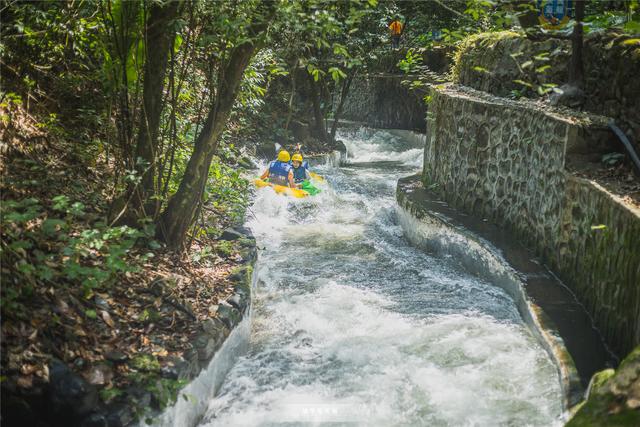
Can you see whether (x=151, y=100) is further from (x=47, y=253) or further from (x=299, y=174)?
(x=299, y=174)

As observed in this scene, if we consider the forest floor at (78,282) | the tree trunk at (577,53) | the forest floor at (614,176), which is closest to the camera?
the forest floor at (78,282)

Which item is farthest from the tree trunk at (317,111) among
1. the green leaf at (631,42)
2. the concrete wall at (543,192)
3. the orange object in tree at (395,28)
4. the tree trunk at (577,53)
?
the green leaf at (631,42)

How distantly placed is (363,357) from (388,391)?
2.09 ft

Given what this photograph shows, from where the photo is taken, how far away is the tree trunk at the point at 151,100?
206 inches

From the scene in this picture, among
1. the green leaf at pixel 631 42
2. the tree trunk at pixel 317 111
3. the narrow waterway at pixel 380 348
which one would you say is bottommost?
the narrow waterway at pixel 380 348

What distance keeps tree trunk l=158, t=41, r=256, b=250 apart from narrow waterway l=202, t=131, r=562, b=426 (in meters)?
1.31

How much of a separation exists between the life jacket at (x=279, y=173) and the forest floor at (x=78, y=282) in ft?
19.4

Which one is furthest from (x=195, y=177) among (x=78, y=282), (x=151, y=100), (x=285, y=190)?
(x=285, y=190)

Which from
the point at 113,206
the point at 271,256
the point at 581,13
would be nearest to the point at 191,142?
the point at 113,206

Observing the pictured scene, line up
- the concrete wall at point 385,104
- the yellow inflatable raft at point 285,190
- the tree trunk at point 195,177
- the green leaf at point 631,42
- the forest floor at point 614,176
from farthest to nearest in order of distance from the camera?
the concrete wall at point 385,104 < the yellow inflatable raft at point 285,190 < the green leaf at point 631,42 < the tree trunk at point 195,177 < the forest floor at point 614,176

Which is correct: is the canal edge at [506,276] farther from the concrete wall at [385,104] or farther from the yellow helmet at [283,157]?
the concrete wall at [385,104]

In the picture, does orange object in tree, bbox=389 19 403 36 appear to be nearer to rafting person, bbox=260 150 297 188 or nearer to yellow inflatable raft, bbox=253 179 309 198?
rafting person, bbox=260 150 297 188

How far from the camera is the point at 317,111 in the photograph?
711 inches

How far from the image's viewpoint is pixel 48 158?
17.7 feet
